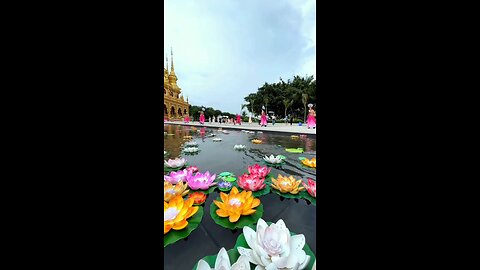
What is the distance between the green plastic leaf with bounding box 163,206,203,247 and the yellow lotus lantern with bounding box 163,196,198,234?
2 centimetres

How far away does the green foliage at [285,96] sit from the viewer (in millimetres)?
20625

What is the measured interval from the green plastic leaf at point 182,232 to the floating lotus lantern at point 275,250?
0.30 meters

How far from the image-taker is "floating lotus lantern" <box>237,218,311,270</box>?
59 centimetres

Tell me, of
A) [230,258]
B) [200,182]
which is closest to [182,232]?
[230,258]

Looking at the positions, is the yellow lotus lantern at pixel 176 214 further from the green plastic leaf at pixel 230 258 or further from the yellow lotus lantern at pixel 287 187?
the yellow lotus lantern at pixel 287 187

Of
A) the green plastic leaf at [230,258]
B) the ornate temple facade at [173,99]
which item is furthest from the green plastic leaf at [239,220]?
the ornate temple facade at [173,99]

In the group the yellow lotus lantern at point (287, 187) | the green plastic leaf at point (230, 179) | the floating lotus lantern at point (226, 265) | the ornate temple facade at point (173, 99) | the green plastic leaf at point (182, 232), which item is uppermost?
the ornate temple facade at point (173, 99)

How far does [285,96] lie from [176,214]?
2217cm

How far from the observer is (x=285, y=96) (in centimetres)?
2166

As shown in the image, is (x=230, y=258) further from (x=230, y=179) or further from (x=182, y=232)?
(x=230, y=179)

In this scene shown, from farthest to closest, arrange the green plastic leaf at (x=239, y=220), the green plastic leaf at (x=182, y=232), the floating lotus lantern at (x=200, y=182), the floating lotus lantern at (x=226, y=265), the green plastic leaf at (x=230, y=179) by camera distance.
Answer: the green plastic leaf at (x=230, y=179)
the floating lotus lantern at (x=200, y=182)
the green plastic leaf at (x=239, y=220)
the green plastic leaf at (x=182, y=232)
the floating lotus lantern at (x=226, y=265)
